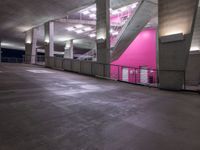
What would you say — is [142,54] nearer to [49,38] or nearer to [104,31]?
[104,31]

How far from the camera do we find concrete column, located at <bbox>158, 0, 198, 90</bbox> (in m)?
6.80

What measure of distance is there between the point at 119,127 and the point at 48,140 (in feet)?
4.27

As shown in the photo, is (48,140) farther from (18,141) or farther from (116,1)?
(116,1)

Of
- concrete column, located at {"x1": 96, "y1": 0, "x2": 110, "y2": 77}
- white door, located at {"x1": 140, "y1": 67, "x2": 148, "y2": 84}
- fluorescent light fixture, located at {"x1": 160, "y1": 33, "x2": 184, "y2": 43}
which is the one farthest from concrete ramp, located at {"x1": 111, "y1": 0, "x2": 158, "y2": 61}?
white door, located at {"x1": 140, "y1": 67, "x2": 148, "y2": 84}

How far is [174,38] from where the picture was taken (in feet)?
23.3

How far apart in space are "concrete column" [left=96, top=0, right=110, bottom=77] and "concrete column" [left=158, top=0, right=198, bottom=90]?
4.06m

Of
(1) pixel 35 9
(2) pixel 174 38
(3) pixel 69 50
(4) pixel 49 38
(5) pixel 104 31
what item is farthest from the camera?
(3) pixel 69 50

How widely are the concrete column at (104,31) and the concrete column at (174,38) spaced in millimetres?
4058

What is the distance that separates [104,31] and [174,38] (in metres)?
5.21

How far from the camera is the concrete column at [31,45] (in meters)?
18.8

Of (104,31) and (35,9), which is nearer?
(104,31)

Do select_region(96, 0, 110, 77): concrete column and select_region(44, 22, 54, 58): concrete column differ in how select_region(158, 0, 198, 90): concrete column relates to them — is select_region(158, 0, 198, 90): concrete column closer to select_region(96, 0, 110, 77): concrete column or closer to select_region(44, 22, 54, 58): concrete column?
select_region(96, 0, 110, 77): concrete column

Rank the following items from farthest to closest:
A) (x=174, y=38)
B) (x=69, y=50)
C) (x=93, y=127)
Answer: (x=69, y=50) < (x=174, y=38) < (x=93, y=127)

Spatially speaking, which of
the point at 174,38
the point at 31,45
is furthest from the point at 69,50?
the point at 174,38
